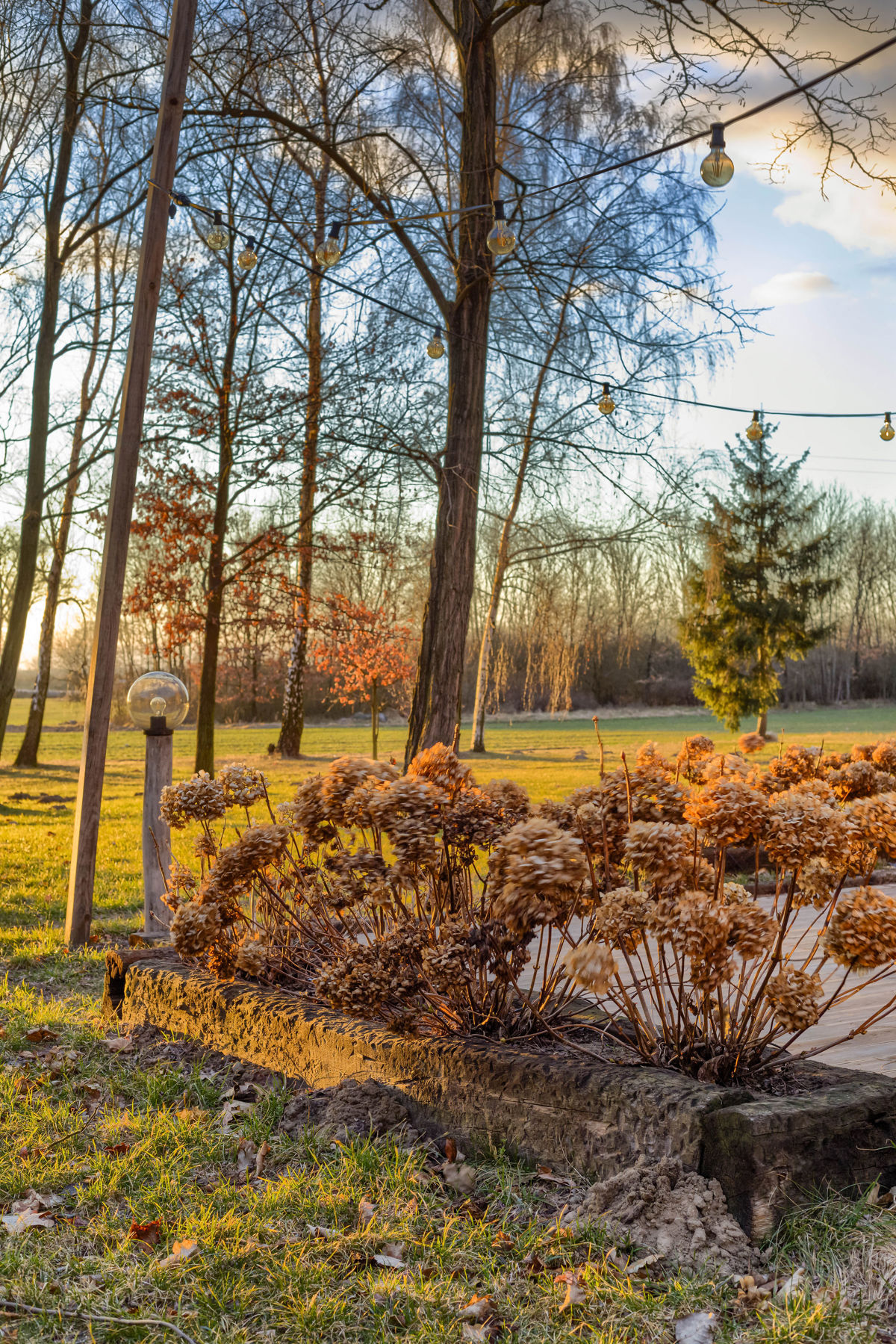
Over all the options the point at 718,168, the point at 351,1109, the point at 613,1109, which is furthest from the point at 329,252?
the point at 613,1109

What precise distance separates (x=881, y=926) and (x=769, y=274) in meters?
7.45

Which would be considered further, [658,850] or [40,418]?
[40,418]

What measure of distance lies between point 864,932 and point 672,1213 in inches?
27.3

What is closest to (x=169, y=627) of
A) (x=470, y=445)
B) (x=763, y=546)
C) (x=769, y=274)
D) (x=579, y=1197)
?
(x=470, y=445)

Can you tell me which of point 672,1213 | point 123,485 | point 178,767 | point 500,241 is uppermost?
point 500,241

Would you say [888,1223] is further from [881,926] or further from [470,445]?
[470,445]

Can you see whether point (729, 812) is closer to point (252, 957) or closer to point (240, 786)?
point (252, 957)

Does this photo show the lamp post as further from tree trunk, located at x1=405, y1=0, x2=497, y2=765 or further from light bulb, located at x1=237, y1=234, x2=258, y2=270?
light bulb, located at x1=237, y1=234, x2=258, y2=270

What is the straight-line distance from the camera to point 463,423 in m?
6.95

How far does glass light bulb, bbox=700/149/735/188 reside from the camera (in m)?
4.19

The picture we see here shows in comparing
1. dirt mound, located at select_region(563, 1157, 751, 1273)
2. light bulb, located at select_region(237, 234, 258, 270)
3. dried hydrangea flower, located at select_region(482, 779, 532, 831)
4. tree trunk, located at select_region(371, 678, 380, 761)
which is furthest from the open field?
light bulb, located at select_region(237, 234, 258, 270)

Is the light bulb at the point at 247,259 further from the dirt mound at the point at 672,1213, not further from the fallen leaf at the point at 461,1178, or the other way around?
the dirt mound at the point at 672,1213

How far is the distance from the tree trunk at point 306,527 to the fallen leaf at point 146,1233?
8254mm

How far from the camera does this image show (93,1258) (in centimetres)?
203
